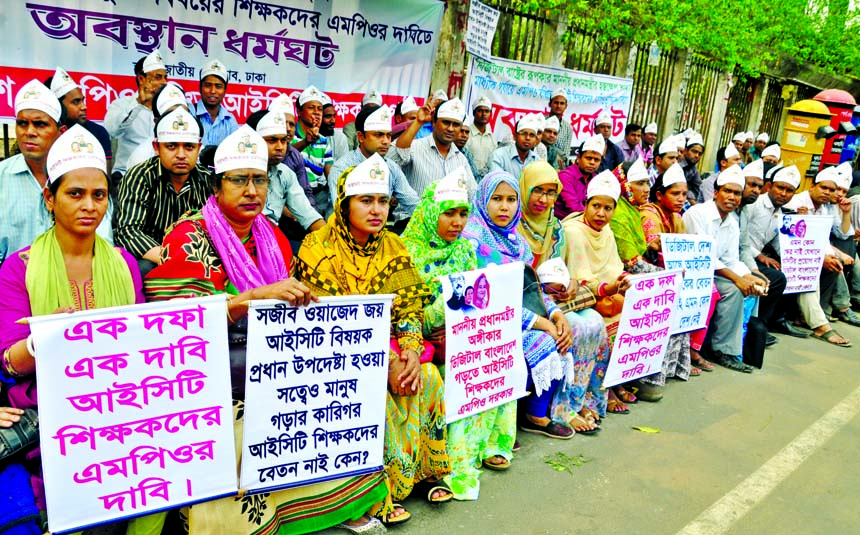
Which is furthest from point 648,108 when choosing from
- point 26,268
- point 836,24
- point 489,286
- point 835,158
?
point 26,268

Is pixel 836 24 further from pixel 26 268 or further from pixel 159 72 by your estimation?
pixel 26 268

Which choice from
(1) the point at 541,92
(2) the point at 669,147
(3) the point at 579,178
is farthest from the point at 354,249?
(1) the point at 541,92

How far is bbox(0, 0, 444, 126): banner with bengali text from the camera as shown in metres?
6.32

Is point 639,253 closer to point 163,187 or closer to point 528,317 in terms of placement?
point 528,317

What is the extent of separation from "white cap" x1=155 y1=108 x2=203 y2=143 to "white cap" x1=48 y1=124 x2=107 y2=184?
129 cm

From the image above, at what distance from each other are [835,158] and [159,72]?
14.3 metres

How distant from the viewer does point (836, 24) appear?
64.7 feet

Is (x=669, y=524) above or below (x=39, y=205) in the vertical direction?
below

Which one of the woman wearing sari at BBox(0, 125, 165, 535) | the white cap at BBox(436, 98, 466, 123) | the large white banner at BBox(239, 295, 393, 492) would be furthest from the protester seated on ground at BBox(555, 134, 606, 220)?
the woman wearing sari at BBox(0, 125, 165, 535)

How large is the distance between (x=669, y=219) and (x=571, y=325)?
2088mm

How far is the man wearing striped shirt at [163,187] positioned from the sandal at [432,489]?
1.96 meters

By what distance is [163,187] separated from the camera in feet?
14.5

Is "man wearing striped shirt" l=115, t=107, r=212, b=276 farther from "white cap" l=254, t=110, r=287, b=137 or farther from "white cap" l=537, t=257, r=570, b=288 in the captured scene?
"white cap" l=537, t=257, r=570, b=288

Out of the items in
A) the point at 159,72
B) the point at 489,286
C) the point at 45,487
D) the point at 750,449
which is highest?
the point at 159,72
